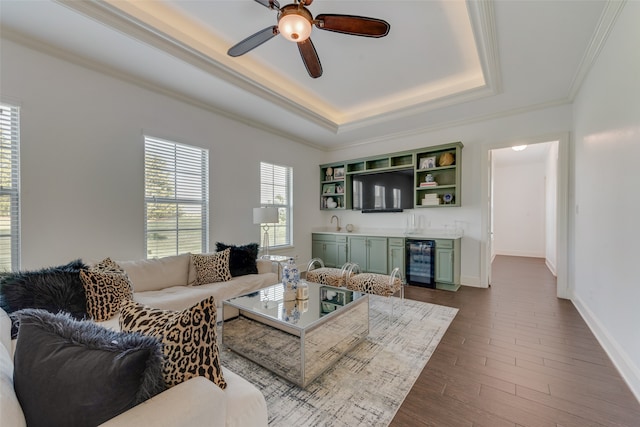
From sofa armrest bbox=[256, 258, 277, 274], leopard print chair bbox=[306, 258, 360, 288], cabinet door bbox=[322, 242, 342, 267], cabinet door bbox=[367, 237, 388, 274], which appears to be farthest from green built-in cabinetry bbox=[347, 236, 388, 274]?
sofa armrest bbox=[256, 258, 277, 274]

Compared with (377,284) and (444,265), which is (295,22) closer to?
(377,284)

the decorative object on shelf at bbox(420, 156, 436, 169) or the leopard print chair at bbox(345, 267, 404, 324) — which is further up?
the decorative object on shelf at bbox(420, 156, 436, 169)

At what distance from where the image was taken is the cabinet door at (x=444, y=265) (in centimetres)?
423

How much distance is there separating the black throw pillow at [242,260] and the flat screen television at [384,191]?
281 centimetres

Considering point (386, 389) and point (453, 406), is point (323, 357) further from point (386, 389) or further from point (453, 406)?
point (453, 406)

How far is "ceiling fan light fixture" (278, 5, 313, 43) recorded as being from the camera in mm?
1946

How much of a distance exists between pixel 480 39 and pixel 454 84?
4.37 ft

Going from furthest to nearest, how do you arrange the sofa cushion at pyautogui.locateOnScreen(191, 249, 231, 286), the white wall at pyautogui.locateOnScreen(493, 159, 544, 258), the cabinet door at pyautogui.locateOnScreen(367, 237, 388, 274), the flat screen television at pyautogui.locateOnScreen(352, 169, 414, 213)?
the white wall at pyautogui.locateOnScreen(493, 159, 544, 258), the flat screen television at pyautogui.locateOnScreen(352, 169, 414, 213), the cabinet door at pyautogui.locateOnScreen(367, 237, 388, 274), the sofa cushion at pyautogui.locateOnScreen(191, 249, 231, 286)

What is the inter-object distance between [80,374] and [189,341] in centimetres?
30

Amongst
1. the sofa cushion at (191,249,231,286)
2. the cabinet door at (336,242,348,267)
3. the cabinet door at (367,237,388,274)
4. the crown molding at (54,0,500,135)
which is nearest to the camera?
the crown molding at (54,0,500,135)

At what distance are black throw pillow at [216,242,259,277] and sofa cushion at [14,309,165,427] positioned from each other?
8.40ft

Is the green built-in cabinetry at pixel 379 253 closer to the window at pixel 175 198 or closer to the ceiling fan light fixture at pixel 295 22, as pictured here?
the window at pixel 175 198

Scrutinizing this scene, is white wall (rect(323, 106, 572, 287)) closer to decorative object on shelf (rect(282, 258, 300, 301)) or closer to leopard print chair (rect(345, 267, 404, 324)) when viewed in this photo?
leopard print chair (rect(345, 267, 404, 324))

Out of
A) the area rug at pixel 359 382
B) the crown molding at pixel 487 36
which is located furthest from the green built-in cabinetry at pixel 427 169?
the area rug at pixel 359 382
